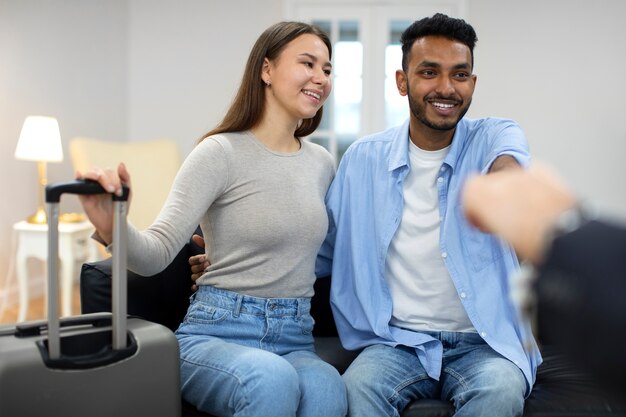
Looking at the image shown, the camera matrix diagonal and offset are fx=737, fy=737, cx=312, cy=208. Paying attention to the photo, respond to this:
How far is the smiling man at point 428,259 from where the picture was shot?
167cm

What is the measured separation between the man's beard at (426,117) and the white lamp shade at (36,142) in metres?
2.50

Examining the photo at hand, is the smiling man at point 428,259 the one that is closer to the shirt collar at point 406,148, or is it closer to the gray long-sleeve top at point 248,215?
the shirt collar at point 406,148

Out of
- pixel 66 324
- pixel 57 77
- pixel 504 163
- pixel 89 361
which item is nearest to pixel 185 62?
pixel 57 77

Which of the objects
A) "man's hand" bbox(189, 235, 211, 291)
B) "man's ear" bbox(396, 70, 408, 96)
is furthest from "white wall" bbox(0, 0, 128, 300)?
"man's ear" bbox(396, 70, 408, 96)

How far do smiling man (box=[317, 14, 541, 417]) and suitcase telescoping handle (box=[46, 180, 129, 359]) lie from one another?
0.58m

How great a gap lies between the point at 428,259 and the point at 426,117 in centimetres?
38

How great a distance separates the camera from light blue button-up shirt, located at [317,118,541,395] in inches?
69.7

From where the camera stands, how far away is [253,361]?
1.52 m

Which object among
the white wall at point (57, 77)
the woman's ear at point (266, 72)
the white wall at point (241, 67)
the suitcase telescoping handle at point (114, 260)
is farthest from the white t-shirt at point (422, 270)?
the white wall at point (241, 67)

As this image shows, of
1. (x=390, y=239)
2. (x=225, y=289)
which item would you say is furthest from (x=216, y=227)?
(x=390, y=239)

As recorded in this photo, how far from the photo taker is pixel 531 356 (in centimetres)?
177

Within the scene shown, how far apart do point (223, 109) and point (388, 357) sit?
172 inches

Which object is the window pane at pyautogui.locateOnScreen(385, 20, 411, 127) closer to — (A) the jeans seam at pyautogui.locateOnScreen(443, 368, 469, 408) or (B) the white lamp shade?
(B) the white lamp shade

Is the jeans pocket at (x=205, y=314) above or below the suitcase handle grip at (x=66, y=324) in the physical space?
below
